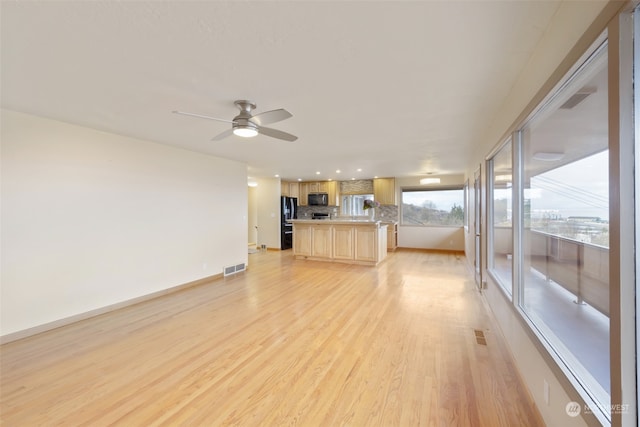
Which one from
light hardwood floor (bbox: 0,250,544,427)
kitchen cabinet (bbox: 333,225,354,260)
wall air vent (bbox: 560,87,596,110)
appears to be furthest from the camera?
kitchen cabinet (bbox: 333,225,354,260)

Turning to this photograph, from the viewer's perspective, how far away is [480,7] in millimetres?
1319

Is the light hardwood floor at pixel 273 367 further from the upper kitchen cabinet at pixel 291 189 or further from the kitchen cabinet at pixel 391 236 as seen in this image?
the upper kitchen cabinet at pixel 291 189

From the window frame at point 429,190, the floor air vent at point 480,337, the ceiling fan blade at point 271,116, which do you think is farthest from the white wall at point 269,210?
the floor air vent at point 480,337

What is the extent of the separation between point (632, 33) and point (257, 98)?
7.43 ft

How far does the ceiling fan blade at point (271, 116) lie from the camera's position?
216cm

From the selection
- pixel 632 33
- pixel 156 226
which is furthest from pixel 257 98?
pixel 156 226

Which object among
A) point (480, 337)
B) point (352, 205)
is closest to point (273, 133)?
point (480, 337)

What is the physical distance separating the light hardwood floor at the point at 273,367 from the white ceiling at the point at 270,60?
2.37 meters

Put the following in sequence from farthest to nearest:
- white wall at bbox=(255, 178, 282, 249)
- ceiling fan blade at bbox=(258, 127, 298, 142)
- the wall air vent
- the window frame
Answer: white wall at bbox=(255, 178, 282, 249) → the window frame → ceiling fan blade at bbox=(258, 127, 298, 142) → the wall air vent

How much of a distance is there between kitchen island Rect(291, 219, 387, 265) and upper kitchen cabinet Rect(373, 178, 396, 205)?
1812 mm

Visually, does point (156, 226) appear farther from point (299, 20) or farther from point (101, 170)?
point (299, 20)

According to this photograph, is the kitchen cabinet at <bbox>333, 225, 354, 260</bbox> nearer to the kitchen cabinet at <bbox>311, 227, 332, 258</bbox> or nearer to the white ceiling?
the kitchen cabinet at <bbox>311, 227, 332, 258</bbox>

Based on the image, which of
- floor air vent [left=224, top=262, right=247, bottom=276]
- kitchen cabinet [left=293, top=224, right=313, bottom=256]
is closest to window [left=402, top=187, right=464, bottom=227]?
kitchen cabinet [left=293, top=224, right=313, bottom=256]

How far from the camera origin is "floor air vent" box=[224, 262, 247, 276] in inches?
206
